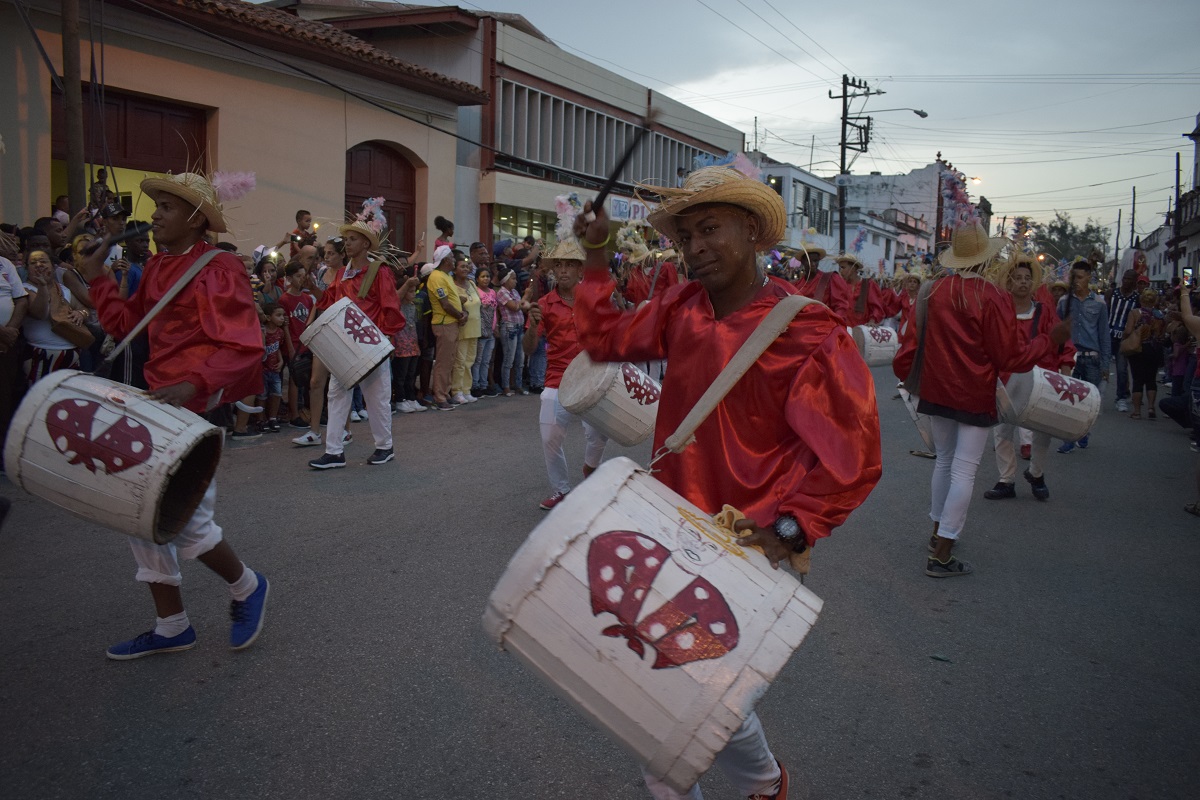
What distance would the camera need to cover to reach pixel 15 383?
6.86 m

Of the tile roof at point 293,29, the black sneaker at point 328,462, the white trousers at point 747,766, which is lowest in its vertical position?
the black sneaker at point 328,462

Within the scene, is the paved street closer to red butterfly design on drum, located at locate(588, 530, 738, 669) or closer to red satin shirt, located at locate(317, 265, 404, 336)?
red butterfly design on drum, located at locate(588, 530, 738, 669)

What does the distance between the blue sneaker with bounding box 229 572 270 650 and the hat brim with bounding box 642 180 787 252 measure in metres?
2.51

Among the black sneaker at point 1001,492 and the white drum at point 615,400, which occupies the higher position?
the white drum at point 615,400

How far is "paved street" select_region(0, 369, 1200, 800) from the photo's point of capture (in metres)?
3.02

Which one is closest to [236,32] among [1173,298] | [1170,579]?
[1170,579]

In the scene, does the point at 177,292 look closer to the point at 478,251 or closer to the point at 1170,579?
the point at 1170,579

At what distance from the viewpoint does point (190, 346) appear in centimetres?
384

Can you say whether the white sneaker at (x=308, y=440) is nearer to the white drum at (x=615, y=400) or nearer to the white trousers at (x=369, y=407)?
the white trousers at (x=369, y=407)

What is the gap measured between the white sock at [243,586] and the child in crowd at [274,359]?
5.52 m

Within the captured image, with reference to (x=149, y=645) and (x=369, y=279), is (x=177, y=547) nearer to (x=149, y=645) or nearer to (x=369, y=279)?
(x=149, y=645)

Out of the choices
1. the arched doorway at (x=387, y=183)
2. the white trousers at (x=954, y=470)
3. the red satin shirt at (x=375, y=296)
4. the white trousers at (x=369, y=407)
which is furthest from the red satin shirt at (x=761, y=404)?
the arched doorway at (x=387, y=183)

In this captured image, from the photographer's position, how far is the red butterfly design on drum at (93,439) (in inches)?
122

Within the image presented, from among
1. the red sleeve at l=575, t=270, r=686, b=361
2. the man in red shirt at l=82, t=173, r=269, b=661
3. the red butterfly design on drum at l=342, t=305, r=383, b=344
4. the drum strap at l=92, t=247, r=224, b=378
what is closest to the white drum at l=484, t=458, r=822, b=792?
the red sleeve at l=575, t=270, r=686, b=361
